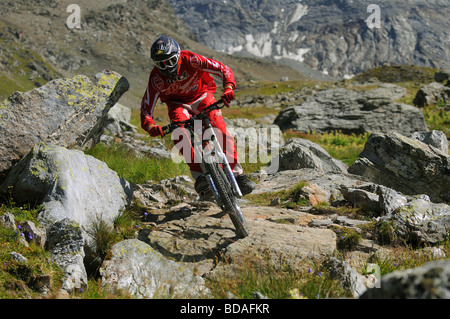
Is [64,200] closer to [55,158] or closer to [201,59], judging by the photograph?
[55,158]

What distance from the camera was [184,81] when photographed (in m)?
6.95

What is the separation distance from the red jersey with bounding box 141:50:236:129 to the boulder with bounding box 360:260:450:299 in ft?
16.3

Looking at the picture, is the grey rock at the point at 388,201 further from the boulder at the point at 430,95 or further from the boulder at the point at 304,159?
the boulder at the point at 430,95

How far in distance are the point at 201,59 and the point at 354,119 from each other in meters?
18.9

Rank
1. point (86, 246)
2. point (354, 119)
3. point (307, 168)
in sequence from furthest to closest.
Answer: point (354, 119), point (307, 168), point (86, 246)

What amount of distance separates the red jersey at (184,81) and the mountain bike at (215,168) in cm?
91

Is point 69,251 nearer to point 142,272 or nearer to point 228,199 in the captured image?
point 142,272

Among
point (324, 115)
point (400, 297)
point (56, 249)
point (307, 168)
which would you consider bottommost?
point (324, 115)

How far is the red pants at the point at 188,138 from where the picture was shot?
648 cm

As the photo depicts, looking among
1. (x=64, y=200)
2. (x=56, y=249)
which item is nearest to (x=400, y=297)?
(x=56, y=249)

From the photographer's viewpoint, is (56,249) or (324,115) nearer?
(56,249)

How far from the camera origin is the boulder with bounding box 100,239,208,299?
3941mm

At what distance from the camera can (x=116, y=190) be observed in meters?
6.49

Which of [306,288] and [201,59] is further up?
[201,59]
